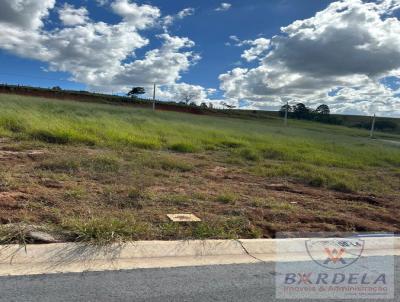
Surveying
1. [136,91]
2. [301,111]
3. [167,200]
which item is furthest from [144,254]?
[301,111]

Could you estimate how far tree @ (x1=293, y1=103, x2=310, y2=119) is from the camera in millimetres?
105738

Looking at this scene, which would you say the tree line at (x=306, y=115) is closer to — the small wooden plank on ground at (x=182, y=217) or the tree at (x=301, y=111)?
the tree at (x=301, y=111)

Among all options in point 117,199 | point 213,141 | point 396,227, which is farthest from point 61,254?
point 213,141

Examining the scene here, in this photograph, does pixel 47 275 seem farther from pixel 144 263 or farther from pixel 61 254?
pixel 144 263
